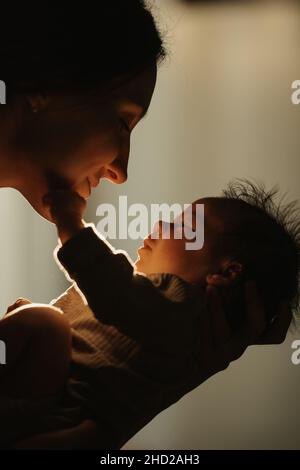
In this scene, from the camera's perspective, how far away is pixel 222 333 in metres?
0.71

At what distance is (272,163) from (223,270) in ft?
2.41

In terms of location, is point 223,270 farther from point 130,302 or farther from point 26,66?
point 26,66

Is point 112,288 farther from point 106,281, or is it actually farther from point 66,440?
point 66,440

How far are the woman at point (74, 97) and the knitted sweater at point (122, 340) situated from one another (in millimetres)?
28

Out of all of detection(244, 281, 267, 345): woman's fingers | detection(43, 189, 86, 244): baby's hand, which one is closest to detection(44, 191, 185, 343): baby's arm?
detection(43, 189, 86, 244): baby's hand

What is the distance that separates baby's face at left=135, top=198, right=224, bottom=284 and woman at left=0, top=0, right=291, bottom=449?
0.27 ft

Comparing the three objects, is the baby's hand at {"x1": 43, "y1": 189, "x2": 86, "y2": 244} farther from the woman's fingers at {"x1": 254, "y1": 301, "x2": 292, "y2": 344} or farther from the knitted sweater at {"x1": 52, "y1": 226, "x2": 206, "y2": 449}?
the woman's fingers at {"x1": 254, "y1": 301, "x2": 292, "y2": 344}

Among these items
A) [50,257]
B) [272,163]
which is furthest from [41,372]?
[272,163]

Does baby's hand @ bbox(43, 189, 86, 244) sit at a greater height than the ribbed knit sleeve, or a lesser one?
greater

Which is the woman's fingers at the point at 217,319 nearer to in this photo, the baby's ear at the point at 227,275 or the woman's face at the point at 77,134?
the baby's ear at the point at 227,275

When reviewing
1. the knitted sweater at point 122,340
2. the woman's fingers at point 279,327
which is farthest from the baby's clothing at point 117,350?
the woman's fingers at point 279,327

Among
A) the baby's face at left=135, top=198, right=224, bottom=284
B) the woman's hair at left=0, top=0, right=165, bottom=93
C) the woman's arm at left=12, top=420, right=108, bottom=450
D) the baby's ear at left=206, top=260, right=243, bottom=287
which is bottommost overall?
the woman's arm at left=12, top=420, right=108, bottom=450

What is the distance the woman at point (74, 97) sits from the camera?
2.05 feet

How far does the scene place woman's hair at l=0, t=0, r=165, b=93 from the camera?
621 mm
